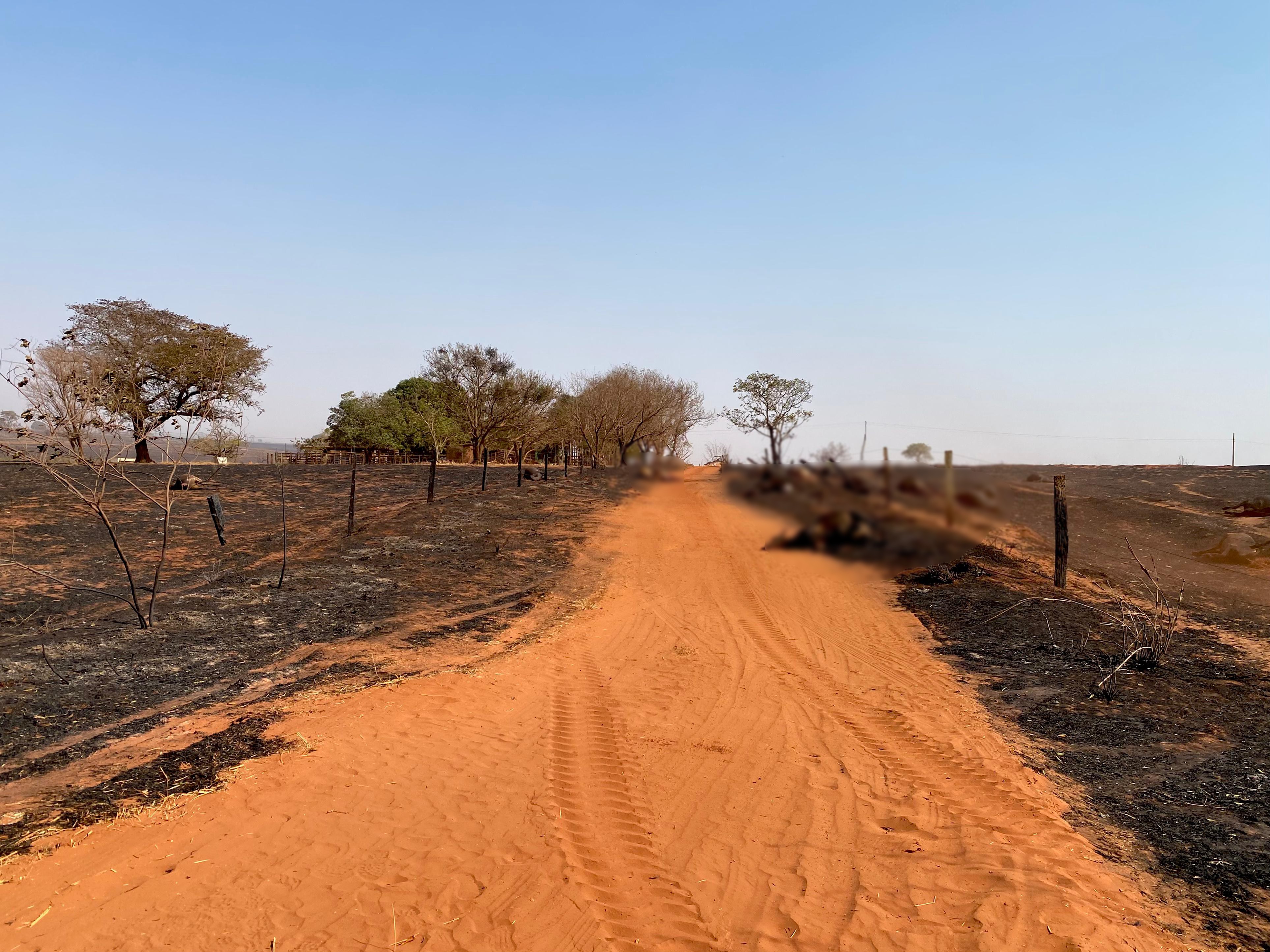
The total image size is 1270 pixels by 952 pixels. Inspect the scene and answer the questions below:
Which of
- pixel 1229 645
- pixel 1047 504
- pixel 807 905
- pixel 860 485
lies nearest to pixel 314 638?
pixel 807 905

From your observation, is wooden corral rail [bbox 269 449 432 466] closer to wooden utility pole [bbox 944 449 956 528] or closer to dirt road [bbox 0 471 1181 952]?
dirt road [bbox 0 471 1181 952]

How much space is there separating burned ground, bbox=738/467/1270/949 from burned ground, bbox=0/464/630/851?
17.6 ft

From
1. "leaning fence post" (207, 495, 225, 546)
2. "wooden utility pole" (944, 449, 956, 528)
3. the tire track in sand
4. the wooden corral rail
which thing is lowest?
the tire track in sand

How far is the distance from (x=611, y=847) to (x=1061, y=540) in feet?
39.9

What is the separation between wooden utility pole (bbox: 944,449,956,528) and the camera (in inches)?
66.7

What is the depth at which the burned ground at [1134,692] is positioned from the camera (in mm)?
5016

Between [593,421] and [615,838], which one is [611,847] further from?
[593,421]

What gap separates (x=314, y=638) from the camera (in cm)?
1110

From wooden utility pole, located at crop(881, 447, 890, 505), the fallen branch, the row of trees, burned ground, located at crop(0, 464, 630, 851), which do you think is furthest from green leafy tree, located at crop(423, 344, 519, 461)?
wooden utility pole, located at crop(881, 447, 890, 505)

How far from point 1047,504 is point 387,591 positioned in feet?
50.5

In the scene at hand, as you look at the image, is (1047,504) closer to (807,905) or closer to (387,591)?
→ (807,905)

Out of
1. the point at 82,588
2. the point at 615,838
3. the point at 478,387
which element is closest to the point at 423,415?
the point at 478,387

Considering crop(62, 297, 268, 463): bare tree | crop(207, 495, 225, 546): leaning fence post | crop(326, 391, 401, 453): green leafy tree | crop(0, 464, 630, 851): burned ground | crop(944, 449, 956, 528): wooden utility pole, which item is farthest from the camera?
crop(326, 391, 401, 453): green leafy tree

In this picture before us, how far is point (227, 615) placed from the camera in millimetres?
12125
